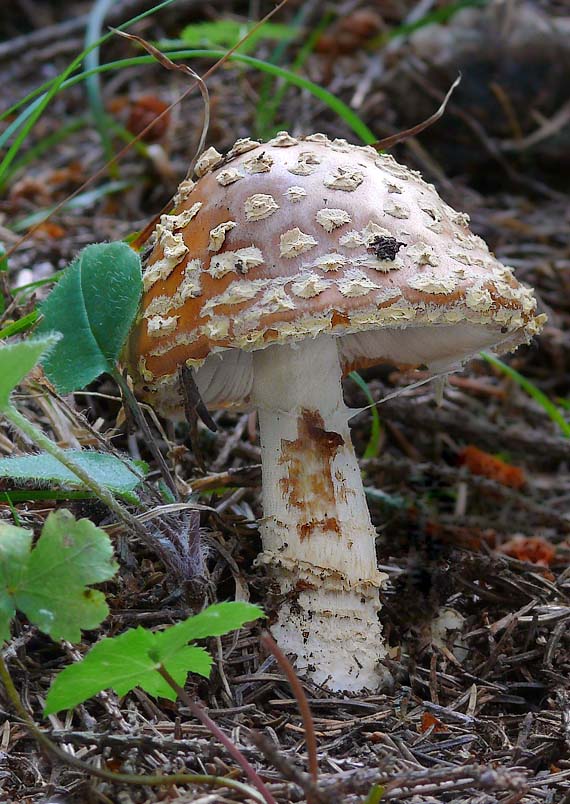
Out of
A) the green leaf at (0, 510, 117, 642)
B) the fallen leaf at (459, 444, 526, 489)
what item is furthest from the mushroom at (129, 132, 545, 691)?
the fallen leaf at (459, 444, 526, 489)

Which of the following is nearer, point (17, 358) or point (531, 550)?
point (17, 358)

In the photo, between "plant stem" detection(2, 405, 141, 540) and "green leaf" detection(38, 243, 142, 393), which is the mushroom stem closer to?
"green leaf" detection(38, 243, 142, 393)

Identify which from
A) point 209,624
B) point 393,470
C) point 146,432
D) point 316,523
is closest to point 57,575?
point 209,624

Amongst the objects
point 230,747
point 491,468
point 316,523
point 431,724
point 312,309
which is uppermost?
point 312,309

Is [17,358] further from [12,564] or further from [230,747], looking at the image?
[230,747]

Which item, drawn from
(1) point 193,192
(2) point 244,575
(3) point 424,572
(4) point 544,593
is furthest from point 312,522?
(1) point 193,192

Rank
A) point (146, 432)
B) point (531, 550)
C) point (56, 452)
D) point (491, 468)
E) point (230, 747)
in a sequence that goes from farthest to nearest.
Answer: point (491, 468) < point (531, 550) < point (146, 432) < point (56, 452) < point (230, 747)
